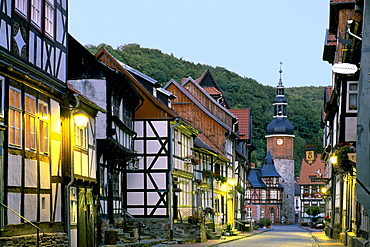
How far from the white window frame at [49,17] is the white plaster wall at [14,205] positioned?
5475 millimetres

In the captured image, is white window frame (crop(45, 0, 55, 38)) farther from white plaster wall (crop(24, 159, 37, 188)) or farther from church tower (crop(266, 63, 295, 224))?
church tower (crop(266, 63, 295, 224))

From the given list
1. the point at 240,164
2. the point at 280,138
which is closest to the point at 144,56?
the point at 280,138

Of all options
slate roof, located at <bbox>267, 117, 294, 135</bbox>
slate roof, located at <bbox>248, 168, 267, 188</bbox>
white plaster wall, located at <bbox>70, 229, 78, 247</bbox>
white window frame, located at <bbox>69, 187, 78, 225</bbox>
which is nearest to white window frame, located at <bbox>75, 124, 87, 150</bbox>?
white window frame, located at <bbox>69, 187, 78, 225</bbox>

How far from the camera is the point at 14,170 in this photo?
19.6 meters

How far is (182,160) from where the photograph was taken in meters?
44.1

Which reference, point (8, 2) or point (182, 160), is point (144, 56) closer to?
point (182, 160)

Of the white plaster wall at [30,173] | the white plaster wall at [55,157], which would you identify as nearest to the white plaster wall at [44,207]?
the white plaster wall at [30,173]

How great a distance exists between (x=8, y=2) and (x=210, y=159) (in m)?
37.0

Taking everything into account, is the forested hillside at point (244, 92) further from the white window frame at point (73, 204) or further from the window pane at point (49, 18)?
the window pane at point (49, 18)

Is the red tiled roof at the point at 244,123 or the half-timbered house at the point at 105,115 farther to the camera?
the red tiled roof at the point at 244,123

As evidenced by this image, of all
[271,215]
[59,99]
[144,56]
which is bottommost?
[271,215]

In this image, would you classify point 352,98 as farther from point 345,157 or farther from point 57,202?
point 57,202

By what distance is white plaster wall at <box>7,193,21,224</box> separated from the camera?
1920cm

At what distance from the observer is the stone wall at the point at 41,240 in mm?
18656
